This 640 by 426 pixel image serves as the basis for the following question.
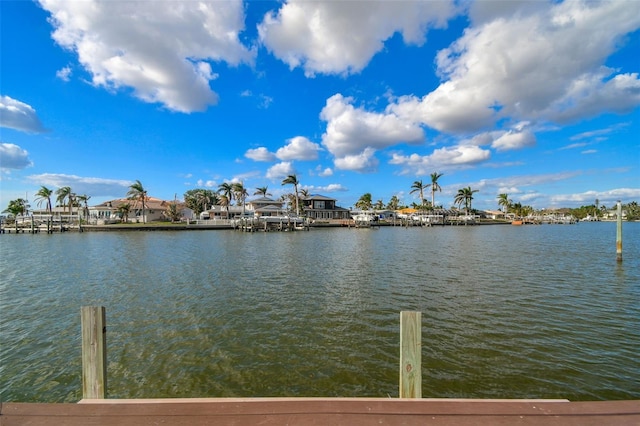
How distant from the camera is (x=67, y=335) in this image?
9.91 meters

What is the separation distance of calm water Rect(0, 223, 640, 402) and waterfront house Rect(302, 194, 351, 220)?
258ft

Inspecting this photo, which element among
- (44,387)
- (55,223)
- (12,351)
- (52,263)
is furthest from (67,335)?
(55,223)

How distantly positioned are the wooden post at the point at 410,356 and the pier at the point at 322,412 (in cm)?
49

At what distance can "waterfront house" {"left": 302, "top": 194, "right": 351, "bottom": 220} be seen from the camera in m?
98.2

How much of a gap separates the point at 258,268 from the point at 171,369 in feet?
44.7

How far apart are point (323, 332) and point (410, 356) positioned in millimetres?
5674

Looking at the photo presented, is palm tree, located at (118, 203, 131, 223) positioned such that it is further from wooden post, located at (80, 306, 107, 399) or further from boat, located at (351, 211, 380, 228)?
A: wooden post, located at (80, 306, 107, 399)

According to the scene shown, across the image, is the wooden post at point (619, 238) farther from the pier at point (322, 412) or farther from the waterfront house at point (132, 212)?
the waterfront house at point (132, 212)

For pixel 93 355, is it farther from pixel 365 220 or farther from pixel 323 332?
pixel 365 220

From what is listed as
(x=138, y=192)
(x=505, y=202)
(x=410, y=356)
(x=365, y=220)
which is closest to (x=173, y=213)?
(x=138, y=192)

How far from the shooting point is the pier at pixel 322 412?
12.1ft

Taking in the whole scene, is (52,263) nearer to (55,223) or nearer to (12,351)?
(12,351)

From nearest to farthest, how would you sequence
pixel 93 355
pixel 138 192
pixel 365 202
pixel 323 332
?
pixel 93 355 < pixel 323 332 < pixel 138 192 < pixel 365 202

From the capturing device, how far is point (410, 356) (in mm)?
4648
